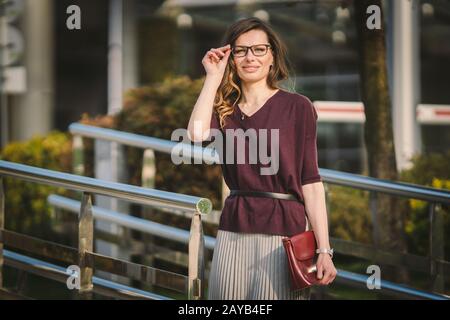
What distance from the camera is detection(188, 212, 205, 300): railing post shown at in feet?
12.7

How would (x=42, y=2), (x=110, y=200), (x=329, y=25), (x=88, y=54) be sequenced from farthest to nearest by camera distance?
(x=88, y=54) < (x=329, y=25) < (x=42, y=2) < (x=110, y=200)

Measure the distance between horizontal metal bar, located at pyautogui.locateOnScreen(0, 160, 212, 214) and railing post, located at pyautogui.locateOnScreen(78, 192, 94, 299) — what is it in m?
0.18

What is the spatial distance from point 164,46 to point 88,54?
3178 mm

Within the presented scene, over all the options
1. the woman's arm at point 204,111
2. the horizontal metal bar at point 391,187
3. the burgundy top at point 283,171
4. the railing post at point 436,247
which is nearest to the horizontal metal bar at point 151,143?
the horizontal metal bar at point 391,187

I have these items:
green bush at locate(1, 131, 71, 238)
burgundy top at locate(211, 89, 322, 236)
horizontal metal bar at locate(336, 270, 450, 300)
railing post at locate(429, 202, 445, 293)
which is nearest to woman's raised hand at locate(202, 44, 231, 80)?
burgundy top at locate(211, 89, 322, 236)

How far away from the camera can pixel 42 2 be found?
396 inches

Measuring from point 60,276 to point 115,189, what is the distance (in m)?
0.92

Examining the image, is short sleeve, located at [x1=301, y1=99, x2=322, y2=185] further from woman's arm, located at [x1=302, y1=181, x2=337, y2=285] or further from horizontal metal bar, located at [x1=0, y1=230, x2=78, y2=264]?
horizontal metal bar, located at [x1=0, y1=230, x2=78, y2=264]

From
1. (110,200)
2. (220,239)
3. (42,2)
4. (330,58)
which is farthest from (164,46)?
(220,239)

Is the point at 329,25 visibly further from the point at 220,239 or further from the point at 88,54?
the point at 220,239

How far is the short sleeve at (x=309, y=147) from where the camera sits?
10.9 ft

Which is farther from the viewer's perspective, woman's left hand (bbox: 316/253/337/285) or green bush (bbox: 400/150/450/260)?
green bush (bbox: 400/150/450/260)

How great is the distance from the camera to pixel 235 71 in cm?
353

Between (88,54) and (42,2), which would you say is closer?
(42,2)
